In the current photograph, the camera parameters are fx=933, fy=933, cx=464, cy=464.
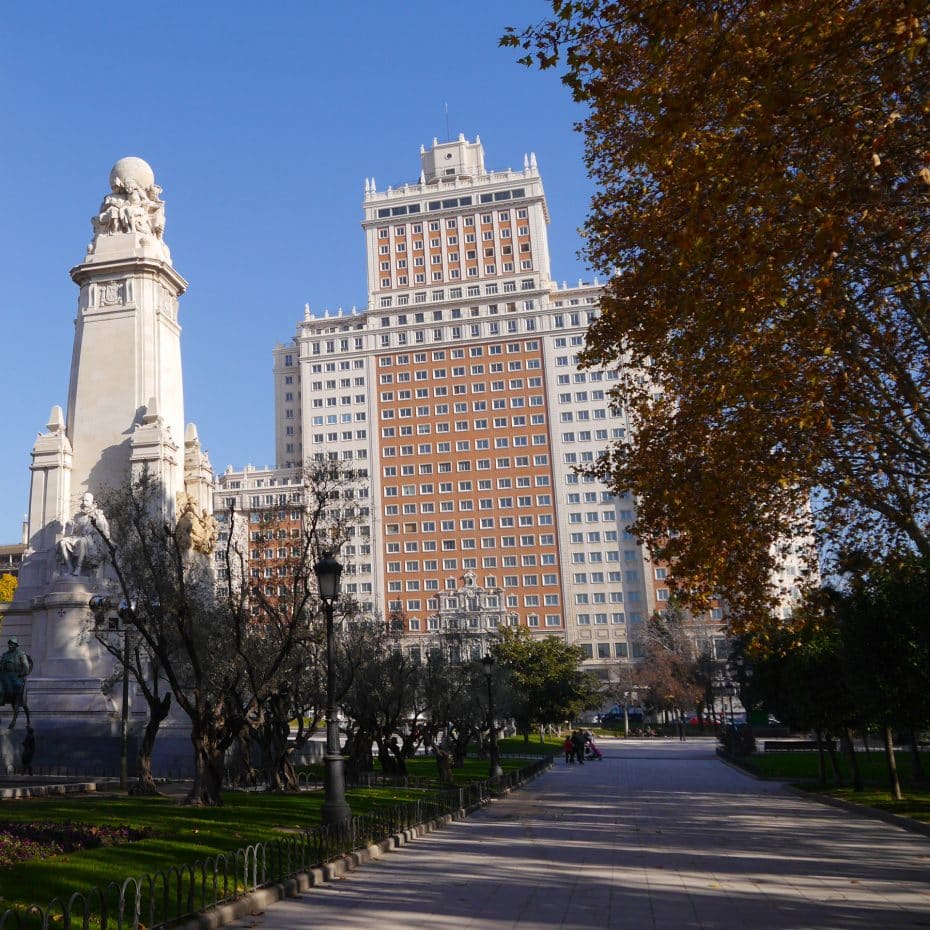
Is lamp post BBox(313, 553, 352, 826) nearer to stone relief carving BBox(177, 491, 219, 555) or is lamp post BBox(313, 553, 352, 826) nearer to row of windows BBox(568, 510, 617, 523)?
stone relief carving BBox(177, 491, 219, 555)

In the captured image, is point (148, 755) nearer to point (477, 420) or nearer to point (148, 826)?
point (148, 826)

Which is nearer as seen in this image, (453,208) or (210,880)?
(210,880)

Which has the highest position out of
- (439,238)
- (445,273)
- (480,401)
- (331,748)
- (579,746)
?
(439,238)

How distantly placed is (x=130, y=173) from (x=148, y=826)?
34654 mm

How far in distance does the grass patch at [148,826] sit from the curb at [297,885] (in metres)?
0.97

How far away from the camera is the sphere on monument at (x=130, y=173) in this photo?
139 feet

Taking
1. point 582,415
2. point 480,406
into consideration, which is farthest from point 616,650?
point 480,406

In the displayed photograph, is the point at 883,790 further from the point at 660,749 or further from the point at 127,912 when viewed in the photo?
the point at 660,749

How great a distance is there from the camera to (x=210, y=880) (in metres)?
11.5

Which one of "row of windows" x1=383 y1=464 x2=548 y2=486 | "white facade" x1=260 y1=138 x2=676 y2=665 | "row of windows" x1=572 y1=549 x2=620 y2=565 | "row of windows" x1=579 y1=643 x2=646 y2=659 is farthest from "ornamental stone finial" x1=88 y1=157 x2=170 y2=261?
"row of windows" x1=579 y1=643 x2=646 y2=659

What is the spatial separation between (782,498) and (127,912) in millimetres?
14989

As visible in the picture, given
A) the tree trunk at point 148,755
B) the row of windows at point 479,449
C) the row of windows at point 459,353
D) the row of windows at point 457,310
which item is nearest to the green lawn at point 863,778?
the tree trunk at point 148,755

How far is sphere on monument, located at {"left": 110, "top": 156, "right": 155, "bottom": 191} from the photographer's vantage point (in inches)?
1663

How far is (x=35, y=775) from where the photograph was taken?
2844cm
